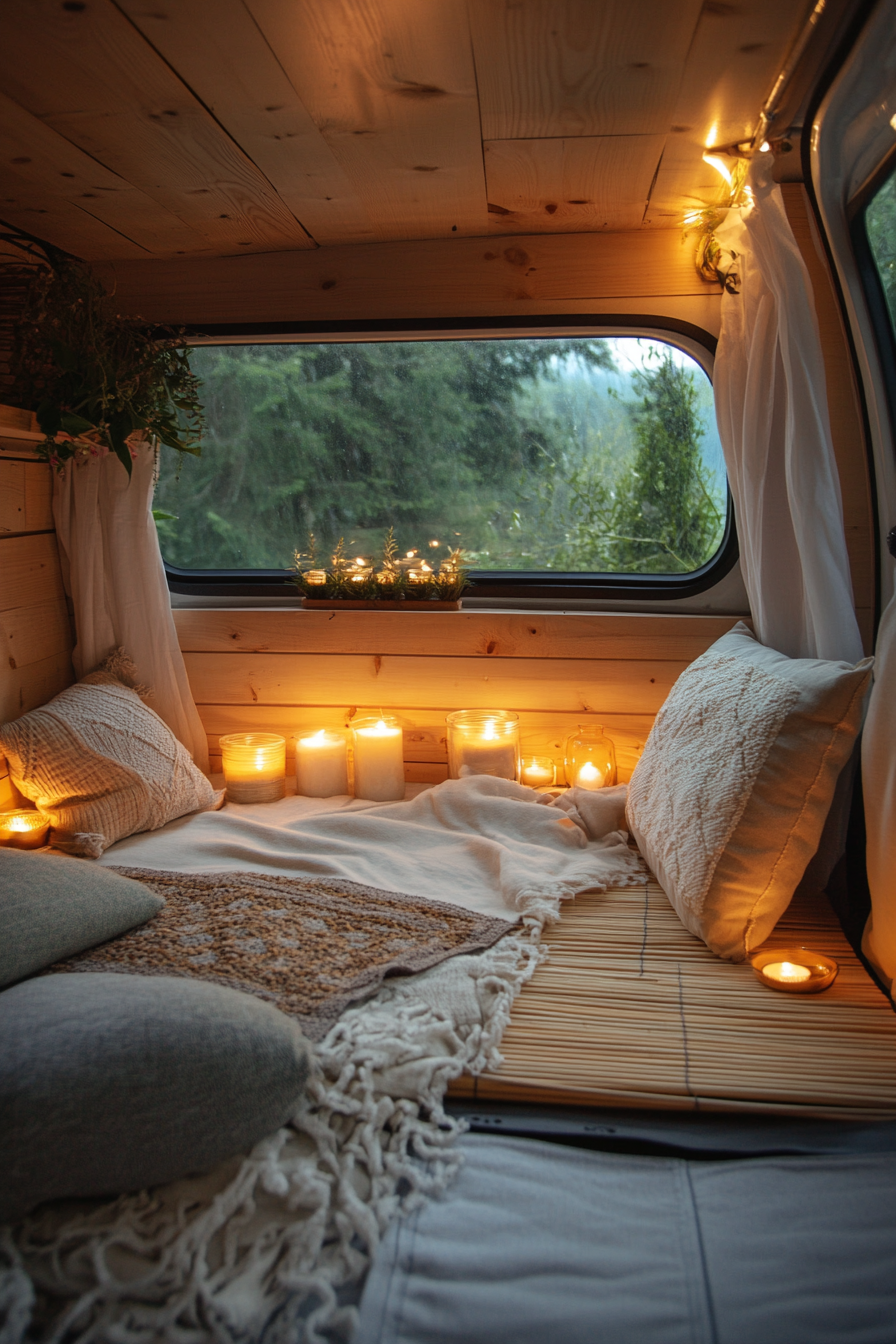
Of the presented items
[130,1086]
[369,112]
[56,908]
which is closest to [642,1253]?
[130,1086]

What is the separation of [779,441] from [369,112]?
1.07 metres

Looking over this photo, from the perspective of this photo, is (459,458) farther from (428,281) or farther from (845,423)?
(845,423)

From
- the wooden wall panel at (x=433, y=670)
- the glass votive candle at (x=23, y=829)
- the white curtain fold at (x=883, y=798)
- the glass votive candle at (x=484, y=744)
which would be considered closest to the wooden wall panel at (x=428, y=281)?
the wooden wall panel at (x=433, y=670)

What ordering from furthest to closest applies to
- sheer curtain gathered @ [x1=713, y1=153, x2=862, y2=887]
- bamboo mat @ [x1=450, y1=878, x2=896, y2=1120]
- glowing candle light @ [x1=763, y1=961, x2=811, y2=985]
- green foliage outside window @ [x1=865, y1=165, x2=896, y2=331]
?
sheer curtain gathered @ [x1=713, y1=153, x2=862, y2=887], green foliage outside window @ [x1=865, y1=165, x2=896, y2=331], glowing candle light @ [x1=763, y1=961, x2=811, y2=985], bamboo mat @ [x1=450, y1=878, x2=896, y2=1120]

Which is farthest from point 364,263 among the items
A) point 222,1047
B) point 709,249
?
point 222,1047

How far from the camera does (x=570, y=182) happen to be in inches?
75.3

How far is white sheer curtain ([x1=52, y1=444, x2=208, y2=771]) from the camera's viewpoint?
2256mm

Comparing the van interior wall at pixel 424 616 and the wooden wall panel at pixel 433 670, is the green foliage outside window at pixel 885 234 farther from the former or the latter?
the wooden wall panel at pixel 433 670

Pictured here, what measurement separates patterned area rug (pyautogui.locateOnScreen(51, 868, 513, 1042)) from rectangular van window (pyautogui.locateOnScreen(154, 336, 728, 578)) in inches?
44.6

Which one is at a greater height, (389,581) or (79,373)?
(79,373)

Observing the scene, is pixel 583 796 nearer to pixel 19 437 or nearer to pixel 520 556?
pixel 520 556

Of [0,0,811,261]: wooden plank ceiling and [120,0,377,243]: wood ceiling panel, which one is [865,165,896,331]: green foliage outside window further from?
[120,0,377,243]: wood ceiling panel

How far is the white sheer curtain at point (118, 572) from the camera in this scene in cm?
226

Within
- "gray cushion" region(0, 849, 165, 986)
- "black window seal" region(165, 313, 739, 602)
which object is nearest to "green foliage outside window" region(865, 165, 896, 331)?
"black window seal" region(165, 313, 739, 602)
